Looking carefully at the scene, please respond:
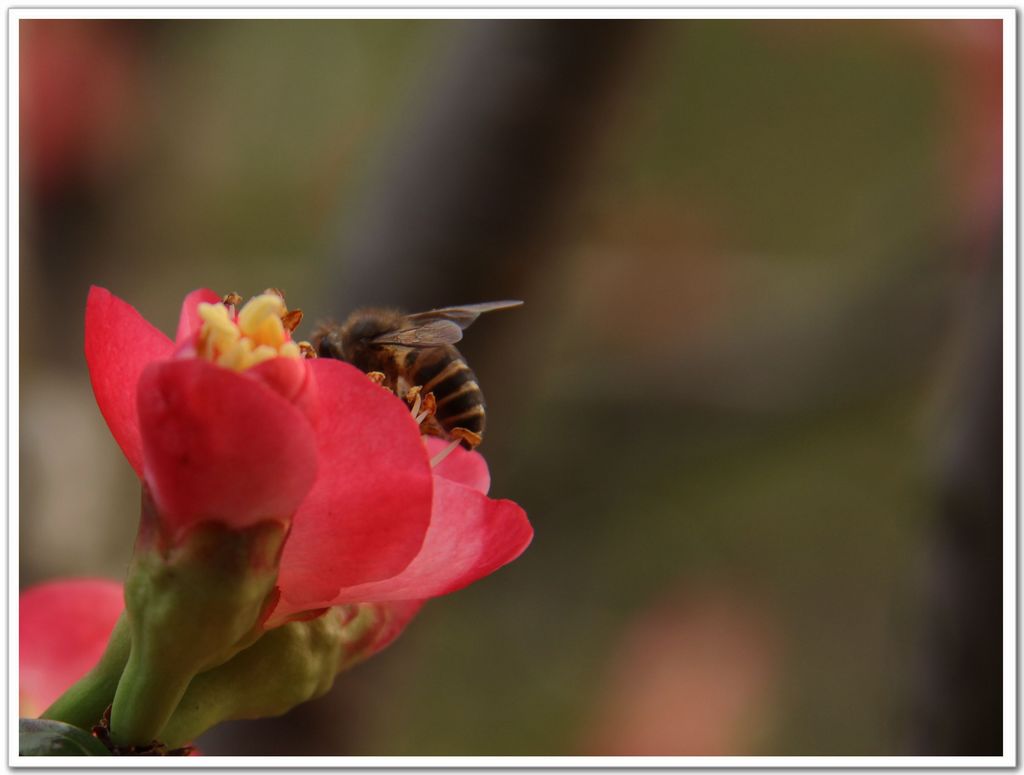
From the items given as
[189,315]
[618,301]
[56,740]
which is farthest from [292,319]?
[618,301]

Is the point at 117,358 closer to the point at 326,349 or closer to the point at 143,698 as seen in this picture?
the point at 143,698

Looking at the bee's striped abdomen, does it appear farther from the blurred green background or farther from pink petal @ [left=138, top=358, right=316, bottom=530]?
the blurred green background

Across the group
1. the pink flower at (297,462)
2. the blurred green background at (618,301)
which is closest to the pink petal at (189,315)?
the pink flower at (297,462)

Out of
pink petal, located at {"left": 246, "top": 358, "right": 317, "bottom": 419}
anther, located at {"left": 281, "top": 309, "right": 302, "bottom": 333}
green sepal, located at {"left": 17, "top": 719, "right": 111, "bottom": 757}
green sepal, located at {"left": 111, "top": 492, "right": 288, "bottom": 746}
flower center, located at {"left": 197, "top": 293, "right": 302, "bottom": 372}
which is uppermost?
anther, located at {"left": 281, "top": 309, "right": 302, "bottom": 333}

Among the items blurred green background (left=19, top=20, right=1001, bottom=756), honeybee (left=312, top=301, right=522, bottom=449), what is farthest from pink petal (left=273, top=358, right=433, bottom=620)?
blurred green background (left=19, top=20, right=1001, bottom=756)

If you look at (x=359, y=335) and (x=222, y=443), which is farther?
(x=359, y=335)
